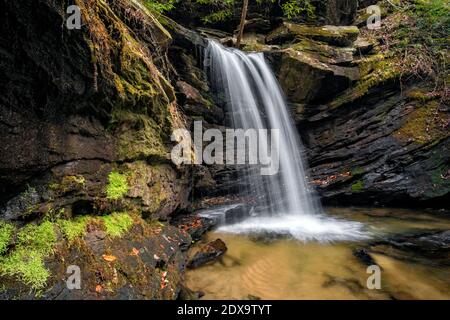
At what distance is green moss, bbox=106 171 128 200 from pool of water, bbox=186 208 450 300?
1.62m

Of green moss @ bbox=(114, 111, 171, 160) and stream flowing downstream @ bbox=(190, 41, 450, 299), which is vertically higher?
green moss @ bbox=(114, 111, 171, 160)

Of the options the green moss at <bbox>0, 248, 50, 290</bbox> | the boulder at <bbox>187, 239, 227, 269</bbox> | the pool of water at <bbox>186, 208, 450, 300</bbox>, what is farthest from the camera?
the boulder at <bbox>187, 239, 227, 269</bbox>

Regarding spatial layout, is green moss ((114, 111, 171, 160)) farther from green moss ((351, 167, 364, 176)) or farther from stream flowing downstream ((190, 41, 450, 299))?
green moss ((351, 167, 364, 176))

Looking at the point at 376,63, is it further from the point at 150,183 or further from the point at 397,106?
the point at 150,183

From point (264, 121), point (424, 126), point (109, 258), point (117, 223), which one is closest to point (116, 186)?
point (117, 223)

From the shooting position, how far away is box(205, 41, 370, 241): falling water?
8.75 metres

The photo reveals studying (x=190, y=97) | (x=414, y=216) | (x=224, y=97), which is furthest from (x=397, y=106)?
(x=190, y=97)

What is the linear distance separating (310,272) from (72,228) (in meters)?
3.47

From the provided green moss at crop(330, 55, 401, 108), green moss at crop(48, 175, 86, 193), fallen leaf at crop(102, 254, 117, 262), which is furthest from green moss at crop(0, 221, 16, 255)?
green moss at crop(330, 55, 401, 108)

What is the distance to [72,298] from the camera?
9.25 feet

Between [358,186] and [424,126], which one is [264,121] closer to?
[358,186]

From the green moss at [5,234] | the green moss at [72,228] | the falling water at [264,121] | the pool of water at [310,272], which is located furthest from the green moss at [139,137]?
the falling water at [264,121]

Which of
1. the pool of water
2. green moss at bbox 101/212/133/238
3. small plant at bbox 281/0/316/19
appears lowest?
the pool of water

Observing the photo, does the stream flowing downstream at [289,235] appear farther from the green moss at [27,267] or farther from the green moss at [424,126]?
the green moss at [424,126]
